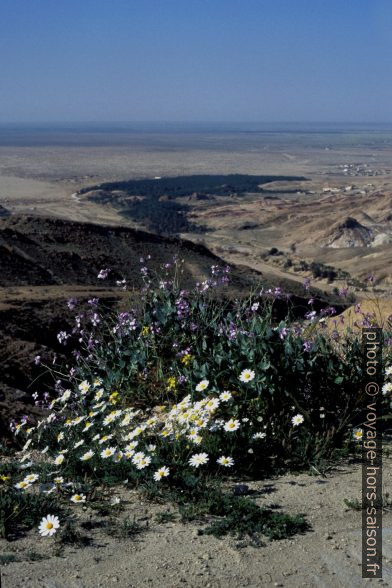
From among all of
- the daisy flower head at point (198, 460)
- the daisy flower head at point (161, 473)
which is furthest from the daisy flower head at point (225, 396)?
the daisy flower head at point (161, 473)

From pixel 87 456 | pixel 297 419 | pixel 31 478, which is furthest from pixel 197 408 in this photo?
pixel 31 478

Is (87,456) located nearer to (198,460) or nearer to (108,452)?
(108,452)

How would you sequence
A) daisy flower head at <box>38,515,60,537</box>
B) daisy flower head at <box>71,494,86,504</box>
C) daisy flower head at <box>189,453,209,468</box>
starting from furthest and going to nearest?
daisy flower head at <box>189,453,209,468</box> → daisy flower head at <box>71,494,86,504</box> → daisy flower head at <box>38,515,60,537</box>

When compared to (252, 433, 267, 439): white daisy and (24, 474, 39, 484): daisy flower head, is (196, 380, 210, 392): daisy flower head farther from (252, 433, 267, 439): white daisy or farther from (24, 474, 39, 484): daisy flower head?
(24, 474, 39, 484): daisy flower head

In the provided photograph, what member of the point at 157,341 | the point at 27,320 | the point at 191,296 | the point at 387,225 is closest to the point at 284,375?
the point at 157,341

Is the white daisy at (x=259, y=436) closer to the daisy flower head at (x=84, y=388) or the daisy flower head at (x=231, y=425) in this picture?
the daisy flower head at (x=231, y=425)

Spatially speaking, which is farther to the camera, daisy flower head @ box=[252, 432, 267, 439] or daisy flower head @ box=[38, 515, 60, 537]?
daisy flower head @ box=[252, 432, 267, 439]

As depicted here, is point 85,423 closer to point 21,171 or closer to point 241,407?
point 241,407

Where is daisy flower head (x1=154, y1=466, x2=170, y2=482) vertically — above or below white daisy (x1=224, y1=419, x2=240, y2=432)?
below

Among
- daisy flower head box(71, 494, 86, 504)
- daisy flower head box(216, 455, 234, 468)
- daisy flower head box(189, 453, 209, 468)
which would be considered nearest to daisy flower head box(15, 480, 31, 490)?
daisy flower head box(71, 494, 86, 504)

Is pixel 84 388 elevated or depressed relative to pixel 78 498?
Result: elevated
